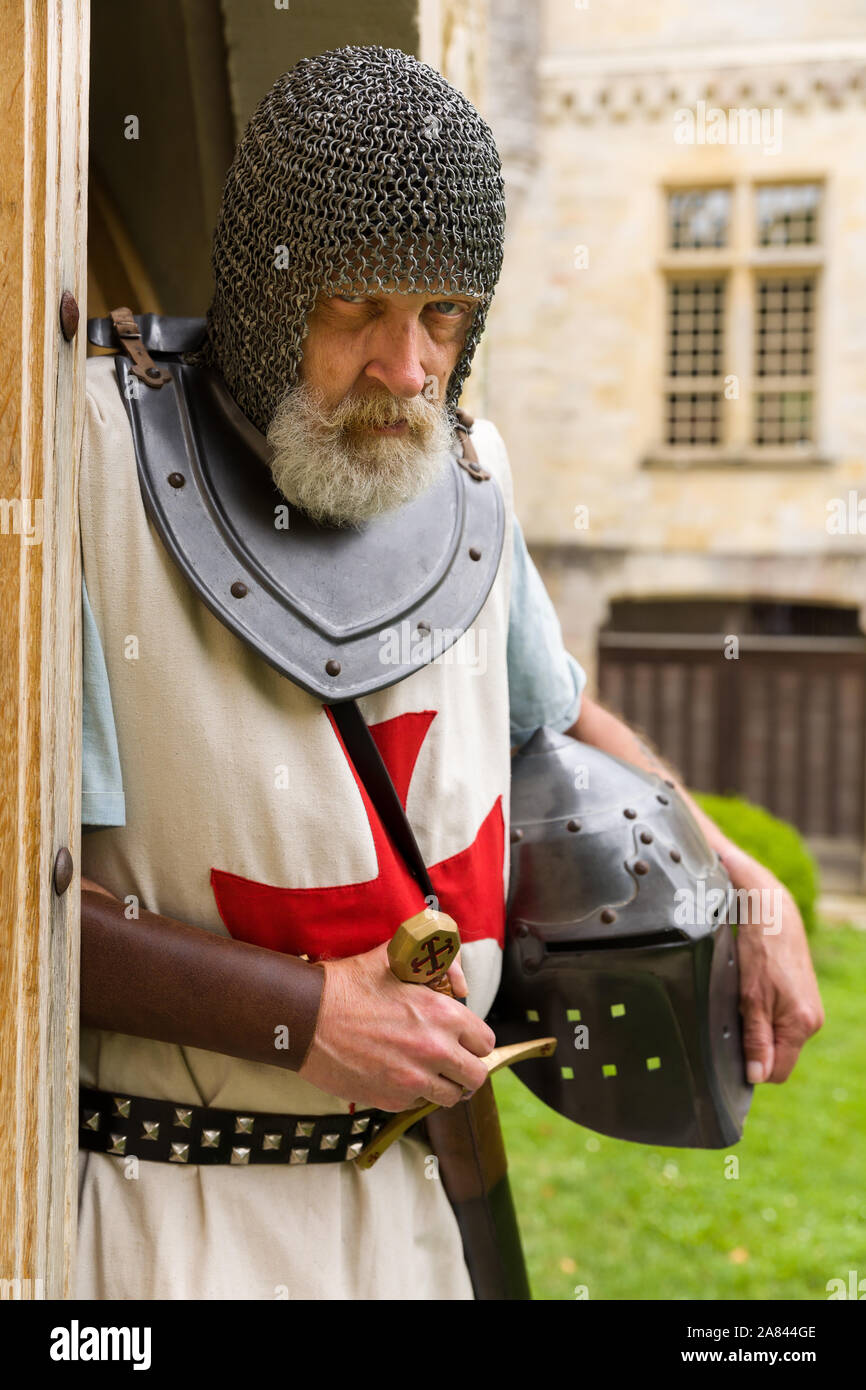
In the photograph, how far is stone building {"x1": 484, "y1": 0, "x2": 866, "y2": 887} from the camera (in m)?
11.3

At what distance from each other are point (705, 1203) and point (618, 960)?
3619 millimetres

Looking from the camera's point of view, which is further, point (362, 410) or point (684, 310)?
point (684, 310)

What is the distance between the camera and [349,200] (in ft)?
4.13

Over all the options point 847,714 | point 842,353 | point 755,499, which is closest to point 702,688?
point 847,714

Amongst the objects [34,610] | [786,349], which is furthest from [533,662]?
[786,349]

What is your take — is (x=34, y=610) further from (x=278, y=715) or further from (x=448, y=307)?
(x=448, y=307)

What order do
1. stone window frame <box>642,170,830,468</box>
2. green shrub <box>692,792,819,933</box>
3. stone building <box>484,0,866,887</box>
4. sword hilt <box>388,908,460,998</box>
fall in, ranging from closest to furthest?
sword hilt <box>388,908,460,998</box>, green shrub <box>692,792,819,933</box>, stone building <box>484,0,866,887</box>, stone window frame <box>642,170,830,468</box>

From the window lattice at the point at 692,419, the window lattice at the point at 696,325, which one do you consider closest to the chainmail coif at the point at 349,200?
the window lattice at the point at 692,419

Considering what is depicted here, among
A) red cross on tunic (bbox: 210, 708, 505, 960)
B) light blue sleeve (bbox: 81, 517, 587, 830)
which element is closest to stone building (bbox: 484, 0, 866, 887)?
light blue sleeve (bbox: 81, 517, 587, 830)

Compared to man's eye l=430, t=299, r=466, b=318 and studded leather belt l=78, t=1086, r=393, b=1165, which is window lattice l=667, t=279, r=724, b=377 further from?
studded leather belt l=78, t=1086, r=393, b=1165

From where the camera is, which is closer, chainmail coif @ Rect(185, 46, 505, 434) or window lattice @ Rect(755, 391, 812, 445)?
chainmail coif @ Rect(185, 46, 505, 434)

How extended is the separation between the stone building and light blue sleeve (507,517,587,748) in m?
9.27

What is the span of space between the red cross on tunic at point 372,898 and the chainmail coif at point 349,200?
0.38 m

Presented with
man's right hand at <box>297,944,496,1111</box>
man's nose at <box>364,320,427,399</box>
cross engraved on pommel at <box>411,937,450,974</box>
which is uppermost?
man's nose at <box>364,320,427,399</box>
